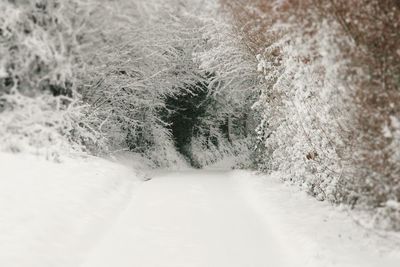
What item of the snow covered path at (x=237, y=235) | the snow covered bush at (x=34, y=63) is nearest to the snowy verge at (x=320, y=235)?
the snow covered path at (x=237, y=235)

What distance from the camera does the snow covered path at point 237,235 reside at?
8.43 m

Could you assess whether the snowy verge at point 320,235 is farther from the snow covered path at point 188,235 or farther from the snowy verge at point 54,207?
the snowy verge at point 54,207

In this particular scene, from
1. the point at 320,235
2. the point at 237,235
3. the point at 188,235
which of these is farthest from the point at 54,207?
the point at 320,235

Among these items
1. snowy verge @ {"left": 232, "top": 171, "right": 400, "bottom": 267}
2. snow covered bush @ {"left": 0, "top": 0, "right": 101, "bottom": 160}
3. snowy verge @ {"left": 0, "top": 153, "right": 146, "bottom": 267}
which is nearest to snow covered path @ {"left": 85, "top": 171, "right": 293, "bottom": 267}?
snowy verge @ {"left": 232, "top": 171, "right": 400, "bottom": 267}

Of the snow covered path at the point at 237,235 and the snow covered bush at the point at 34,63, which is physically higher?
the snow covered bush at the point at 34,63

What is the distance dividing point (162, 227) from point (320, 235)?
3.02m

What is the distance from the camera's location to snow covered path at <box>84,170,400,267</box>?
8.43m

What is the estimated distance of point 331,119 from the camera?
9.95m

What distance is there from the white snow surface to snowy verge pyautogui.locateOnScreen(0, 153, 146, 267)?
19 mm

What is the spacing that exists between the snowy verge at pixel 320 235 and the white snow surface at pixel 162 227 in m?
0.02

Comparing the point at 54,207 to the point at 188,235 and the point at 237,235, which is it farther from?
the point at 237,235

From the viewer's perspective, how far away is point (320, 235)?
9656 mm

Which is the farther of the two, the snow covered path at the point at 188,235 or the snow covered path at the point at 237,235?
the snow covered path at the point at 188,235

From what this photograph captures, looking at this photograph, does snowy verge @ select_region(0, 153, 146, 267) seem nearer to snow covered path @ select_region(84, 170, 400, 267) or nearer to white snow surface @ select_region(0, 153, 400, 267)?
white snow surface @ select_region(0, 153, 400, 267)
